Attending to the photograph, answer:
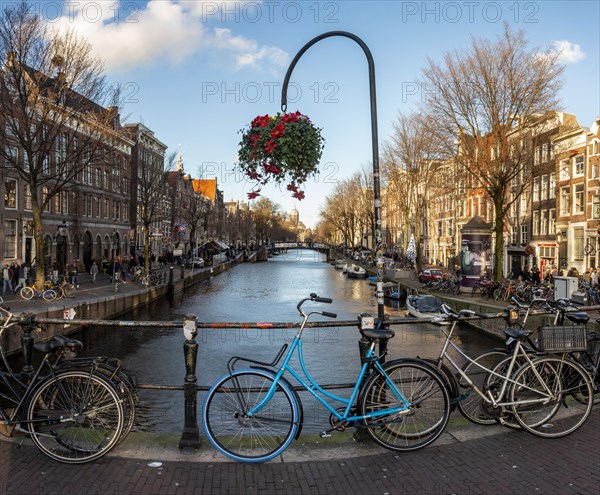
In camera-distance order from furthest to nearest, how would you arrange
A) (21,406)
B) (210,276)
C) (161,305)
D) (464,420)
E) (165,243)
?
1. (165,243)
2. (210,276)
3. (161,305)
4. (464,420)
5. (21,406)

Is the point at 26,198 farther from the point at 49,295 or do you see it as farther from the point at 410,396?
the point at 410,396

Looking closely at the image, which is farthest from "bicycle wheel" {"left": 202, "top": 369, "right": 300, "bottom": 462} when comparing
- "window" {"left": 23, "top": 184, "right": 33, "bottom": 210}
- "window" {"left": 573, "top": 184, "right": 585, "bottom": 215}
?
"window" {"left": 23, "top": 184, "right": 33, "bottom": 210}

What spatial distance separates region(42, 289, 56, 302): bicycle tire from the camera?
80.6ft

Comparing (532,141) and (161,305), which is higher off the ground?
(532,141)

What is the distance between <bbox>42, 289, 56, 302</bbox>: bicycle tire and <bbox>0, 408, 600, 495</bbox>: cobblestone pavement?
21573mm

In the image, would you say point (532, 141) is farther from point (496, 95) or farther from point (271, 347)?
point (271, 347)

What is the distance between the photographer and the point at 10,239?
119 feet

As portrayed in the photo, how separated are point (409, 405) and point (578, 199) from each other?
37.2 metres

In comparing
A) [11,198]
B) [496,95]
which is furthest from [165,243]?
[496,95]

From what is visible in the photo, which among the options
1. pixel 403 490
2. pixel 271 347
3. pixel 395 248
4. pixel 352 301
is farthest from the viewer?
pixel 395 248

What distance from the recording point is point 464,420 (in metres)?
5.64

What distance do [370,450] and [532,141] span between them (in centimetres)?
2767

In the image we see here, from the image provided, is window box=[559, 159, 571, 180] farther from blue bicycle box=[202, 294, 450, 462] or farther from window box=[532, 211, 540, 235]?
blue bicycle box=[202, 294, 450, 462]

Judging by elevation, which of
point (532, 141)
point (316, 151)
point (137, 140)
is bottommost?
point (316, 151)
